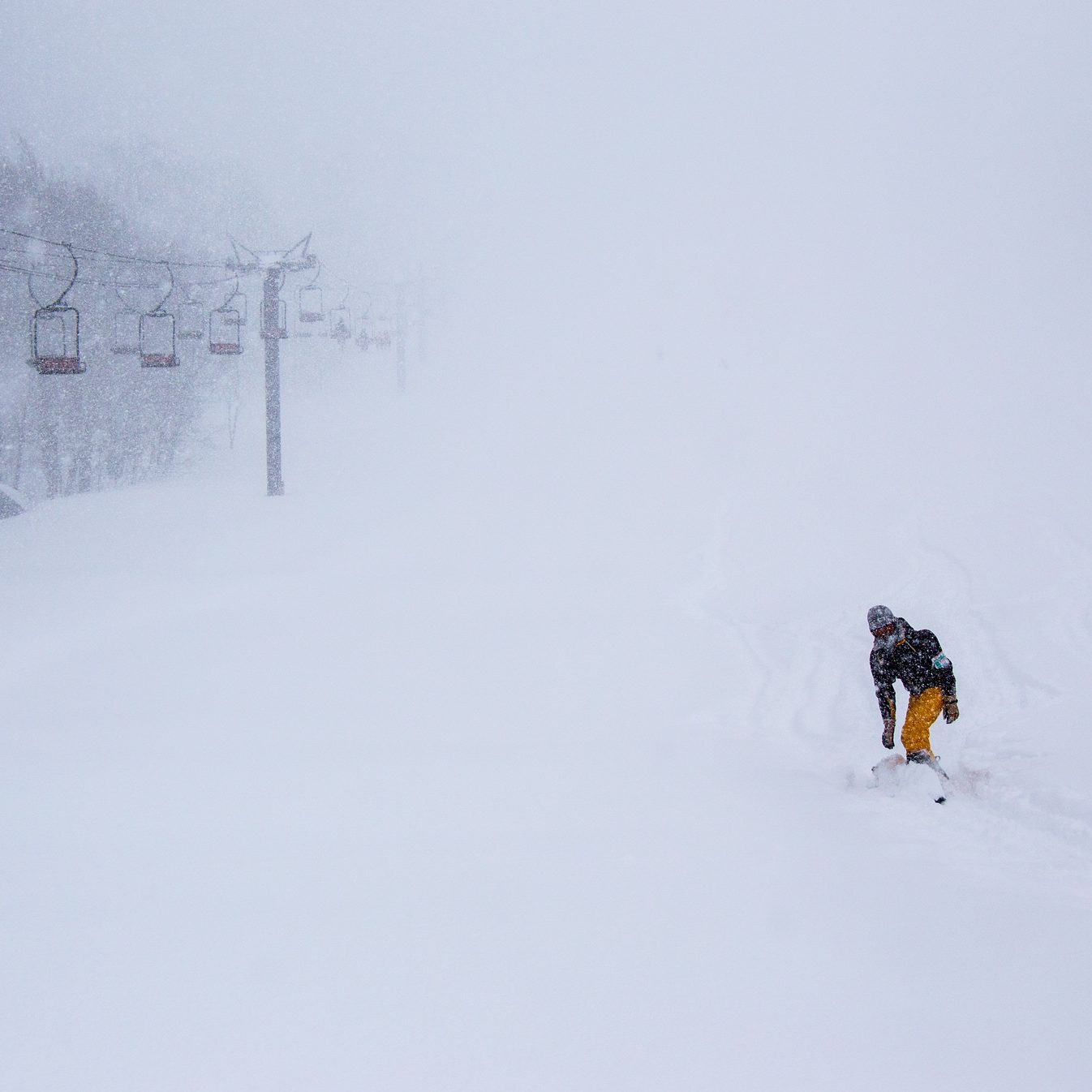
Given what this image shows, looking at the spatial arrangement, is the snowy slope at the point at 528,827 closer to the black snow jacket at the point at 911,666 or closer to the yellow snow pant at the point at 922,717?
the yellow snow pant at the point at 922,717

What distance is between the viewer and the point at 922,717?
7.03m

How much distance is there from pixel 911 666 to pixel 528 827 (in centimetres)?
302

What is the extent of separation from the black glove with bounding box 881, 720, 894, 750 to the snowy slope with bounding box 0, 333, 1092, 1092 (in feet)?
1.10

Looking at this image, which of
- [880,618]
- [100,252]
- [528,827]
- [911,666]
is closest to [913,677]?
[911,666]

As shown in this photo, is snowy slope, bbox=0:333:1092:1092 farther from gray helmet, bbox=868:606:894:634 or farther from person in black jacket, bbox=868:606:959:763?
gray helmet, bbox=868:606:894:634

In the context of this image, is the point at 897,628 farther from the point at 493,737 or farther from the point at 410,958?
the point at 410,958

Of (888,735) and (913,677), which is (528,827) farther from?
(913,677)

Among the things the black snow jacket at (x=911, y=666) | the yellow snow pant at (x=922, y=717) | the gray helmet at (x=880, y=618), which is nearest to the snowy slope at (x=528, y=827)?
the yellow snow pant at (x=922, y=717)

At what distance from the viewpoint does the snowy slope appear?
Answer: 404cm

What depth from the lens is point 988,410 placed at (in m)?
32.5

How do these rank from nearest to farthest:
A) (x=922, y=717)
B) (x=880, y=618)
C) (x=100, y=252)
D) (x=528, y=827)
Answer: (x=528, y=827)
(x=922, y=717)
(x=880, y=618)
(x=100, y=252)

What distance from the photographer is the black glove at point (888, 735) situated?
7.13 m

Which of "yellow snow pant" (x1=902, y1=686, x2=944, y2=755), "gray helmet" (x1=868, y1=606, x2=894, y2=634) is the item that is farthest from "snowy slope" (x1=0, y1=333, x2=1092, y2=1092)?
"gray helmet" (x1=868, y1=606, x2=894, y2=634)

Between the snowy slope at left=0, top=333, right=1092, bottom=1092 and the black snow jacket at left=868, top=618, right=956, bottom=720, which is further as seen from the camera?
the black snow jacket at left=868, top=618, right=956, bottom=720
